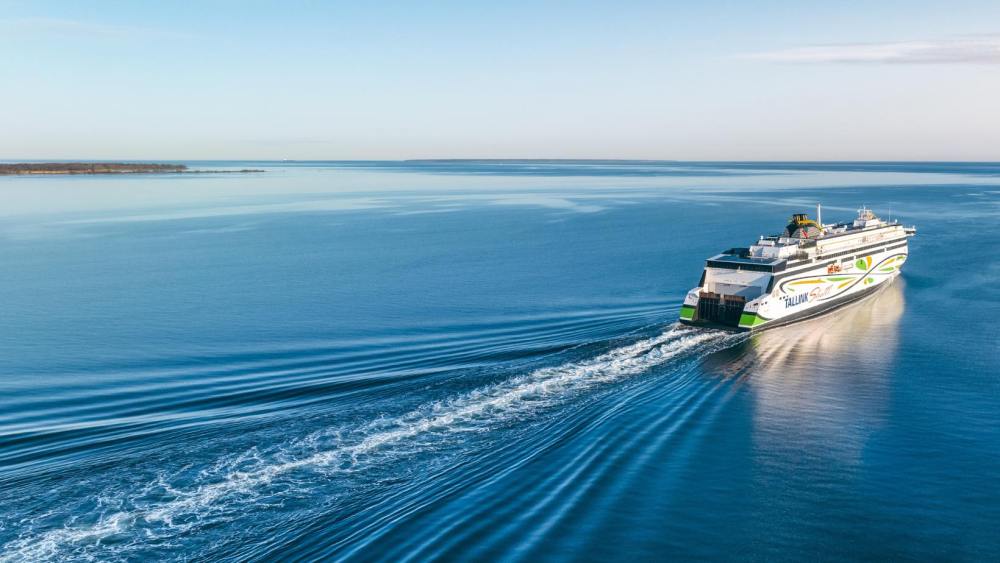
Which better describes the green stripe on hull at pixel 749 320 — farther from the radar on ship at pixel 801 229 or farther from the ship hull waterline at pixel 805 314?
the radar on ship at pixel 801 229

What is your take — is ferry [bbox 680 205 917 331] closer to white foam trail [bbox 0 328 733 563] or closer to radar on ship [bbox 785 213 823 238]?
radar on ship [bbox 785 213 823 238]

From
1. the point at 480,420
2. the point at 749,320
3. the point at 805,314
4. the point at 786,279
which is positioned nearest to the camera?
the point at 480,420

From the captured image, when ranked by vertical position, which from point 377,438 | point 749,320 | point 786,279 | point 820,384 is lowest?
point 820,384

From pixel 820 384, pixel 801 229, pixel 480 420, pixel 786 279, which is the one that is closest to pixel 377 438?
pixel 480 420

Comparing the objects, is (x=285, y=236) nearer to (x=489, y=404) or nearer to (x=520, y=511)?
(x=489, y=404)

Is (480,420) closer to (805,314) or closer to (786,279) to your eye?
(786,279)

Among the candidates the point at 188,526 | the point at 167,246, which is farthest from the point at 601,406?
the point at 167,246

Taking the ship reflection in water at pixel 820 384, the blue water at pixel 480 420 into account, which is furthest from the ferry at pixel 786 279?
the blue water at pixel 480 420
